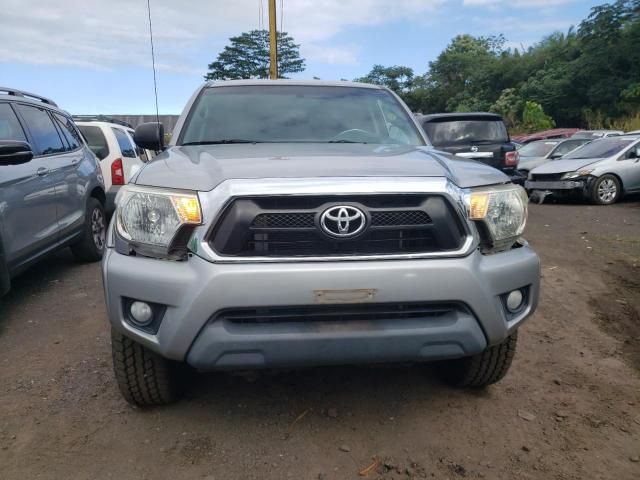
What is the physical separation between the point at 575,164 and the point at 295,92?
33.5ft

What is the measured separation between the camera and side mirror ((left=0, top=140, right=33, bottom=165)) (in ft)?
12.6

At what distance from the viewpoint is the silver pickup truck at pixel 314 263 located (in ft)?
7.36

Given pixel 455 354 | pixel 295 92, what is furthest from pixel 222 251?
pixel 295 92

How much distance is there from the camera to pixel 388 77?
70.1 meters

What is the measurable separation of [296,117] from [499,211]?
5.20 ft

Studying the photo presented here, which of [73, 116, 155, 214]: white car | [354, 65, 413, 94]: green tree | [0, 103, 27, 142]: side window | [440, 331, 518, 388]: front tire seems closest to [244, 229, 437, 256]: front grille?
[440, 331, 518, 388]: front tire

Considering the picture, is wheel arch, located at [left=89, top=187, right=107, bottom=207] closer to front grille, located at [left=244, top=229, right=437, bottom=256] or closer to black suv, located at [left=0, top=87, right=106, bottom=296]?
black suv, located at [left=0, top=87, right=106, bottom=296]

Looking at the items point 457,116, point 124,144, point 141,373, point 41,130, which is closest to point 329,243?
point 141,373

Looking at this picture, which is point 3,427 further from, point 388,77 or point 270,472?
point 388,77

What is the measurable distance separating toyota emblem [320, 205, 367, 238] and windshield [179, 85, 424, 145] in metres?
1.16

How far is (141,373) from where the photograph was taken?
8.78ft

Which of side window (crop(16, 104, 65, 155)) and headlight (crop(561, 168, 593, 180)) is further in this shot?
headlight (crop(561, 168, 593, 180))

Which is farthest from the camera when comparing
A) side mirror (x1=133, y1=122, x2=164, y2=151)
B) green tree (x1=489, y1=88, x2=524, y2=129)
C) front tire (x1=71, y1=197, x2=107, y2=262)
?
green tree (x1=489, y1=88, x2=524, y2=129)

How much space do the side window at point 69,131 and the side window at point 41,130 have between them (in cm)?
22
